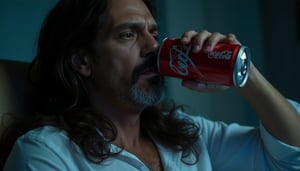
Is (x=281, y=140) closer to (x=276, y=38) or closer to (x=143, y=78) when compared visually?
(x=143, y=78)

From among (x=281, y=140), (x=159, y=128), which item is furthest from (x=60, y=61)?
(x=281, y=140)

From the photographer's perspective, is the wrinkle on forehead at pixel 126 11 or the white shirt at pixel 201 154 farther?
the wrinkle on forehead at pixel 126 11

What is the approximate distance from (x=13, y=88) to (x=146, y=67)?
30 cm

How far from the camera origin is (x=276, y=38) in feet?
5.69

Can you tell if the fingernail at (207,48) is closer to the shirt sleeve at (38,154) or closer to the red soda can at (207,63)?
the red soda can at (207,63)

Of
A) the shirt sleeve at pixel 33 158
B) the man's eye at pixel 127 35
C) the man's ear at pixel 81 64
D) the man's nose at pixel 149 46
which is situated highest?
the man's eye at pixel 127 35

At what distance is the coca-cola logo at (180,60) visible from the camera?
77 centimetres

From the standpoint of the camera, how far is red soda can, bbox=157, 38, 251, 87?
731 mm

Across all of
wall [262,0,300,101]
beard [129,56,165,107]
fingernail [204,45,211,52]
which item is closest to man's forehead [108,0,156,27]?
beard [129,56,165,107]

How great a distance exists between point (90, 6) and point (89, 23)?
42 mm

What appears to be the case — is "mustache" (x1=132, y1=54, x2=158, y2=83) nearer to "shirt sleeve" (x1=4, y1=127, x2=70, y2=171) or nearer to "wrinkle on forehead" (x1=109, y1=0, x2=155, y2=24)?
"wrinkle on forehead" (x1=109, y1=0, x2=155, y2=24)

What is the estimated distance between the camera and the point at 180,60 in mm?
773

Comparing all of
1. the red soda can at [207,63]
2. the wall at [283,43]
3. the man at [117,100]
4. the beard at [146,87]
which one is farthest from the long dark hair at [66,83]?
the wall at [283,43]

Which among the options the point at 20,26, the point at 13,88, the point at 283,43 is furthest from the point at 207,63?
the point at 283,43
